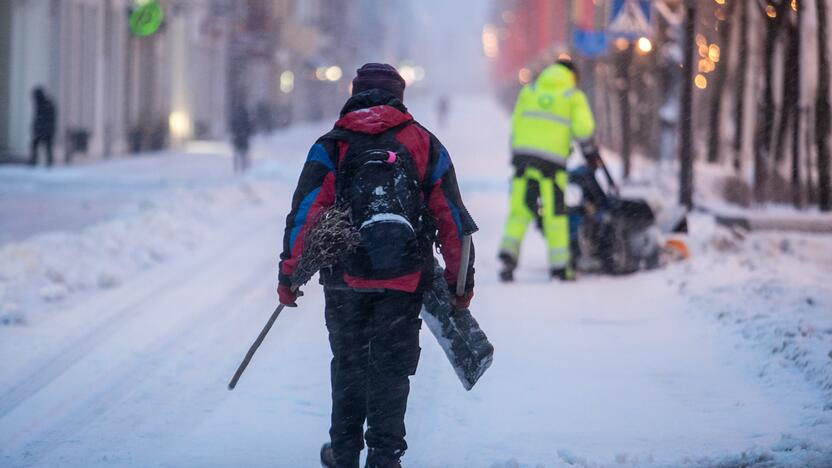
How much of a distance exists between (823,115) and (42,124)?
52.3 feet

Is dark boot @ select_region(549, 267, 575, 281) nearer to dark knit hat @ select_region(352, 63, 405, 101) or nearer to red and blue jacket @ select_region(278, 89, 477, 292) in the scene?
red and blue jacket @ select_region(278, 89, 477, 292)

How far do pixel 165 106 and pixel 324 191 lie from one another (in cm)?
3414

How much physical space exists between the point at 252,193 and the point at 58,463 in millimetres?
13923

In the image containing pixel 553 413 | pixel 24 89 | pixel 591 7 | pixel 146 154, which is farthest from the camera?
pixel 591 7

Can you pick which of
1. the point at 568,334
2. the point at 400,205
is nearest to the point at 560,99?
the point at 568,334

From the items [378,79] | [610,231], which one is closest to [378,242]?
[378,79]

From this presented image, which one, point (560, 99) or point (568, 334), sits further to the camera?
point (560, 99)

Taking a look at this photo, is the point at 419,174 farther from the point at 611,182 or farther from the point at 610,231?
the point at 610,231

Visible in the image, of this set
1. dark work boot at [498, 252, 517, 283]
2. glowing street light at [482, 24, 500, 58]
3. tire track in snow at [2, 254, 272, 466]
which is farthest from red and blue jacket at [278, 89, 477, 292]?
glowing street light at [482, 24, 500, 58]

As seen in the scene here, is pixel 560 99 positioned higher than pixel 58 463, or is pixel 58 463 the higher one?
pixel 560 99

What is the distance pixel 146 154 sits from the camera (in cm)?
3494

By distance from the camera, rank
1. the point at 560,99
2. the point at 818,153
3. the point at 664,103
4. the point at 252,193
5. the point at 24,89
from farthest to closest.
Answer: the point at 24,89, the point at 664,103, the point at 252,193, the point at 818,153, the point at 560,99

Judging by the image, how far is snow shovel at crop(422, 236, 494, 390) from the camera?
5141 mm

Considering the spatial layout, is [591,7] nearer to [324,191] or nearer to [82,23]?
[82,23]
